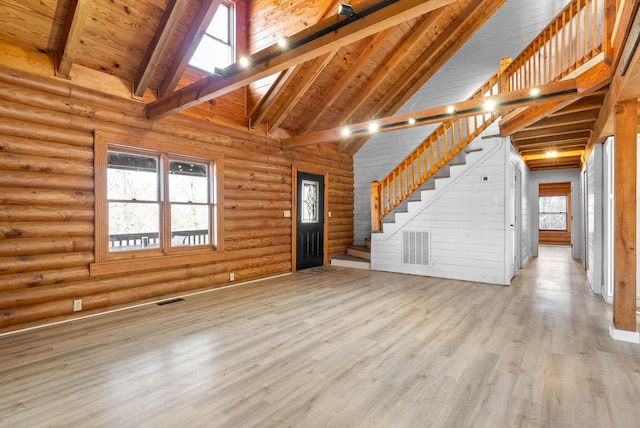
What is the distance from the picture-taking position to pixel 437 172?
6910mm

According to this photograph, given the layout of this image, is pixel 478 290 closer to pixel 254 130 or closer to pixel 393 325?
pixel 393 325

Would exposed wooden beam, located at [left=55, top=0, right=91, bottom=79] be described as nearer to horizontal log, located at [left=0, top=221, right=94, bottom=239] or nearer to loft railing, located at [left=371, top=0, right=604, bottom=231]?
horizontal log, located at [left=0, top=221, right=94, bottom=239]

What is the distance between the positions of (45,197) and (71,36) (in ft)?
5.83

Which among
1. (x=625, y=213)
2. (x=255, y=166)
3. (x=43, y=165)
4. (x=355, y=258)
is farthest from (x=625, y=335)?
(x=43, y=165)

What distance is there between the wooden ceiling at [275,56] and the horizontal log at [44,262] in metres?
2.05

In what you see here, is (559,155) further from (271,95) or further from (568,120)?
(271,95)

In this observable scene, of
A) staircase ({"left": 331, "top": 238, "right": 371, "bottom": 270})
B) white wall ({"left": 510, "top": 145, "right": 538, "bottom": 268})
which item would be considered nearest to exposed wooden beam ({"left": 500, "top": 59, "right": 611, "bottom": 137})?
white wall ({"left": 510, "top": 145, "right": 538, "bottom": 268})

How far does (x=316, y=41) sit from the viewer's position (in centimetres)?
280

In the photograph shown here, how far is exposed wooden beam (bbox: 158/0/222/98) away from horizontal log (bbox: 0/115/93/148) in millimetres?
1222

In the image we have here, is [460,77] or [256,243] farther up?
[460,77]

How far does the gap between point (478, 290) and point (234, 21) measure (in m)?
6.18

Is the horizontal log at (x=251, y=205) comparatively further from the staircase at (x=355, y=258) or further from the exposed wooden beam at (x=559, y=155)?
the exposed wooden beam at (x=559, y=155)

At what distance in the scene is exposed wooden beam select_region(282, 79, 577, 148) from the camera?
146 inches

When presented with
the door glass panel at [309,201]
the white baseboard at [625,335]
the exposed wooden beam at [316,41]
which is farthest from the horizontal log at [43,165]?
the white baseboard at [625,335]
